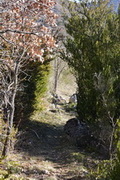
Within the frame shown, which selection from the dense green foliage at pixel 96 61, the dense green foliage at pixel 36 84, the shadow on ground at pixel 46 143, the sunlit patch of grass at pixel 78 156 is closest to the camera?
the sunlit patch of grass at pixel 78 156

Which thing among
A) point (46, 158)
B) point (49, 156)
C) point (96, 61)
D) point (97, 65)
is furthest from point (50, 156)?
point (96, 61)

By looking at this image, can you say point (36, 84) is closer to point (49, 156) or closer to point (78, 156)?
point (49, 156)

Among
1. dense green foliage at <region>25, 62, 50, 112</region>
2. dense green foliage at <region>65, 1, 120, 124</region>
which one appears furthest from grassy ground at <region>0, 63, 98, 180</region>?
dense green foliage at <region>65, 1, 120, 124</region>

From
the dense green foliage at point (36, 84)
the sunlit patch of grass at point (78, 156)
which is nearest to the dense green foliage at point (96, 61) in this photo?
the sunlit patch of grass at point (78, 156)

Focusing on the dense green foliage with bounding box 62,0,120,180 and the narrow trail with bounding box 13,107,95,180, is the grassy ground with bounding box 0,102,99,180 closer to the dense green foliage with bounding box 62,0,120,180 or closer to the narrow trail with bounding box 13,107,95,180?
the narrow trail with bounding box 13,107,95,180

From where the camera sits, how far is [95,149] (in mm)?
6746

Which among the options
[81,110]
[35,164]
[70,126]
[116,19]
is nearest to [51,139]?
[70,126]

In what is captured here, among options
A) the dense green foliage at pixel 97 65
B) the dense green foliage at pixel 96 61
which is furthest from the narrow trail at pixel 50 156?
the dense green foliage at pixel 96 61

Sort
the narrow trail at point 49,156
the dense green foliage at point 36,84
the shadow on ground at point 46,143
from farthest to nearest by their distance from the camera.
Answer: the dense green foliage at point 36,84 < the shadow on ground at point 46,143 < the narrow trail at point 49,156

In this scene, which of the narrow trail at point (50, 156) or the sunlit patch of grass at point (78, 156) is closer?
the narrow trail at point (50, 156)

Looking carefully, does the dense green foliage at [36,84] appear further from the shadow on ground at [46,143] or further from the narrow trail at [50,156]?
the narrow trail at [50,156]

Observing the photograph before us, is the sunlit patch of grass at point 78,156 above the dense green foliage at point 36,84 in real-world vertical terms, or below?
below

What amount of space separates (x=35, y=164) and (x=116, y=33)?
18.7ft

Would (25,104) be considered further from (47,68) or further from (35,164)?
(35,164)
